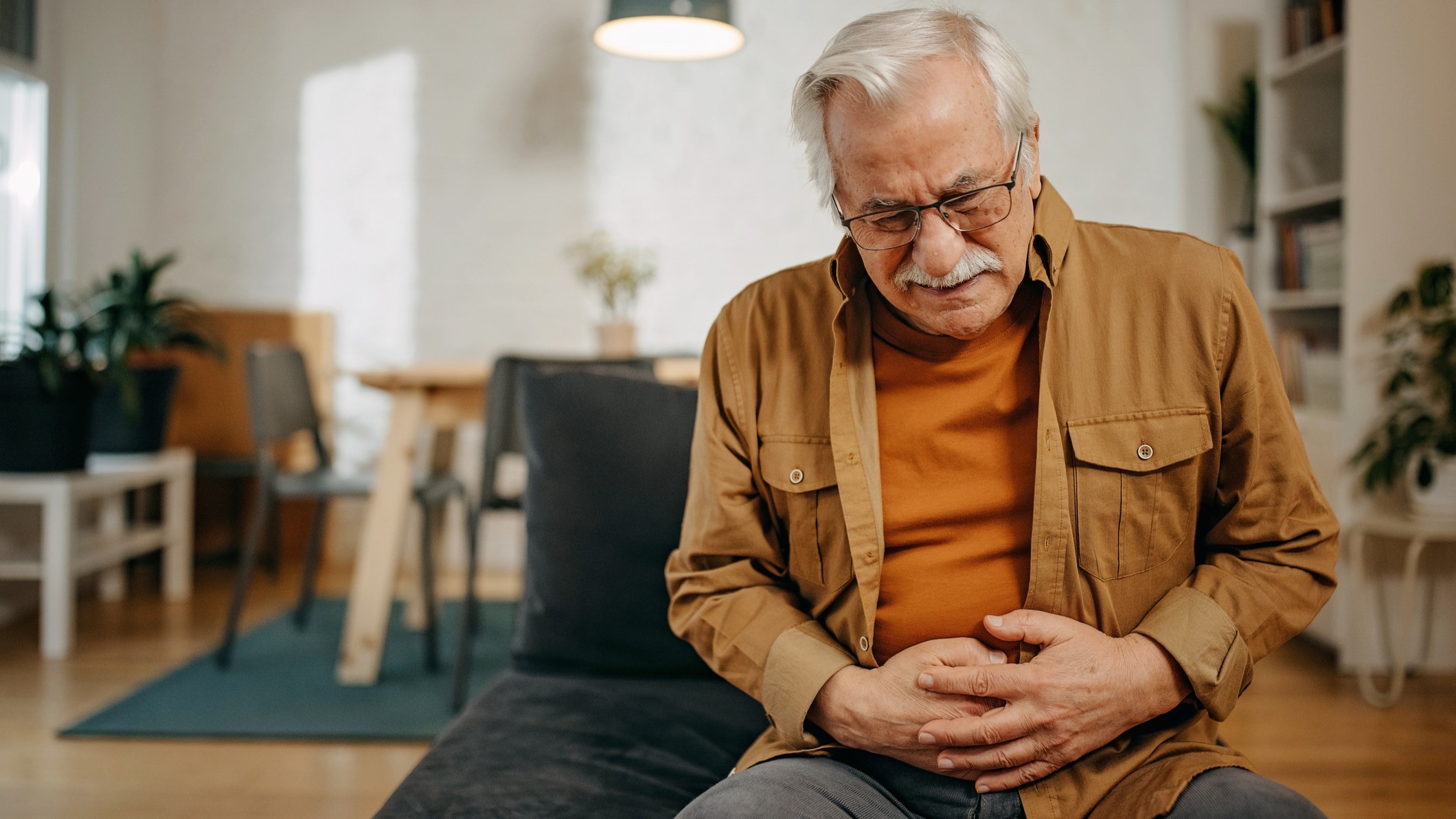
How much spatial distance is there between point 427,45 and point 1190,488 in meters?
3.95

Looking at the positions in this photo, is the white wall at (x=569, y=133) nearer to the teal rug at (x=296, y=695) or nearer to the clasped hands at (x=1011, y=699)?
the teal rug at (x=296, y=695)

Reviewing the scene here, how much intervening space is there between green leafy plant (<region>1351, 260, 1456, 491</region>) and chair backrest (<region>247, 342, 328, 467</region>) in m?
3.04

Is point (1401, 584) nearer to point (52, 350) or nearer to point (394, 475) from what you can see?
point (394, 475)

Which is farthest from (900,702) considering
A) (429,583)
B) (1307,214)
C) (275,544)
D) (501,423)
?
(275,544)

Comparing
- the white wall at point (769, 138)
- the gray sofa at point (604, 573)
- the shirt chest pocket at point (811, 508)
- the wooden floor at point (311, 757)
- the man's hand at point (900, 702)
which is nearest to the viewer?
the man's hand at point (900, 702)

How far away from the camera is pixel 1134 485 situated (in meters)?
1.12

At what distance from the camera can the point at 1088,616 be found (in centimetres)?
110

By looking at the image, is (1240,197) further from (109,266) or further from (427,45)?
(109,266)

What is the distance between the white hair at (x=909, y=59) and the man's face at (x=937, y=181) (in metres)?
0.01

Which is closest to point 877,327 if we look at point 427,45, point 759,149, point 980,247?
point 980,247

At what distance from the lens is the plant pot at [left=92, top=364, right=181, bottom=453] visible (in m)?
3.58

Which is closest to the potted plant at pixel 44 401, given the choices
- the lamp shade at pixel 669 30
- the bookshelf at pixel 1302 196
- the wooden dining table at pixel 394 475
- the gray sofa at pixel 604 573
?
the wooden dining table at pixel 394 475

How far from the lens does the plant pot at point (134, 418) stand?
358 cm

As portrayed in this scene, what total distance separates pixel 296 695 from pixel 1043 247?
92.2 inches
